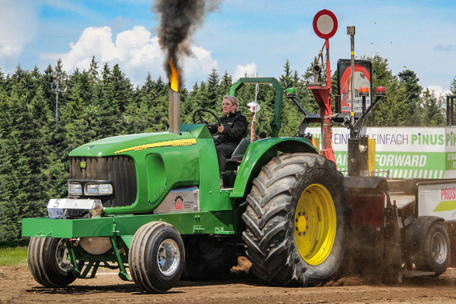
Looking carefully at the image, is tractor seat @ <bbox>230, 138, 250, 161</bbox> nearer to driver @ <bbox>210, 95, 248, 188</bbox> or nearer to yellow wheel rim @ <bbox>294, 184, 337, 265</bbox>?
driver @ <bbox>210, 95, 248, 188</bbox>

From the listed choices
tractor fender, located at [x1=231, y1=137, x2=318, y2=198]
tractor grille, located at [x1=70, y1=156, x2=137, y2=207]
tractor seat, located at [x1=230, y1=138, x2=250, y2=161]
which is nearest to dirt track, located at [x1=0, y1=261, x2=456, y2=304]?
tractor grille, located at [x1=70, y1=156, x2=137, y2=207]

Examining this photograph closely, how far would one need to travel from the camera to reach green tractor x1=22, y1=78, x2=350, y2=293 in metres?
5.85

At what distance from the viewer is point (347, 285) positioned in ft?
24.3

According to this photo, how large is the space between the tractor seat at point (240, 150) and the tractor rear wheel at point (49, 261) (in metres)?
2.29

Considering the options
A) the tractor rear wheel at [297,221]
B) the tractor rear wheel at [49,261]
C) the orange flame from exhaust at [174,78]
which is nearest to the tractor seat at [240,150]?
the tractor rear wheel at [297,221]

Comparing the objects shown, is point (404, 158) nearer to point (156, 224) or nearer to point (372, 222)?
point (372, 222)

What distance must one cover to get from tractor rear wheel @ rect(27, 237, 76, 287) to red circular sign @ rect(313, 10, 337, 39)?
20.1ft

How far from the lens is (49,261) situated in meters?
6.46

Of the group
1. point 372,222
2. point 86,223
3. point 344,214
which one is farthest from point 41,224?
point 372,222

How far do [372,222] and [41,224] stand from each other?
4.36m

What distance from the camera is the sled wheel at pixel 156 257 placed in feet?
18.6

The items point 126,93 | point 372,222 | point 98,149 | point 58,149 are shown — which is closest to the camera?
point 98,149

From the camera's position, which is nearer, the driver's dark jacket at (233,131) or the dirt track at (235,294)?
the dirt track at (235,294)

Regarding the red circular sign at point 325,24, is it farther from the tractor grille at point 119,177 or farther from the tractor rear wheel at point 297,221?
the tractor grille at point 119,177
